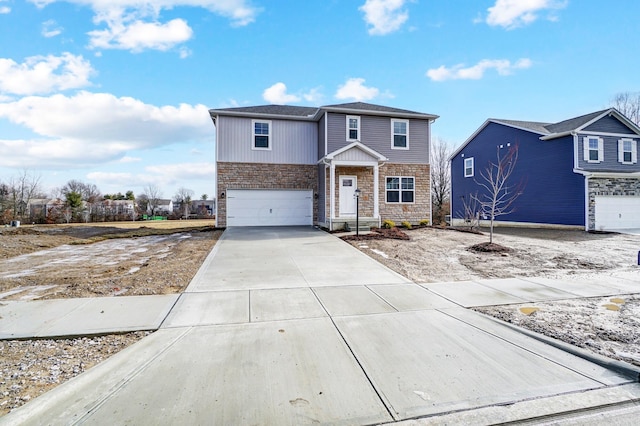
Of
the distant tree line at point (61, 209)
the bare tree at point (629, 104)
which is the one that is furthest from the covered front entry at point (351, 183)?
the bare tree at point (629, 104)

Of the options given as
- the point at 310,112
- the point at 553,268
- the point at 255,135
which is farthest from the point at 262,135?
the point at 553,268

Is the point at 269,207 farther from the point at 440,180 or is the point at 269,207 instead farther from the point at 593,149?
the point at 440,180

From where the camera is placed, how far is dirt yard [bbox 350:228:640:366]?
3.73 meters

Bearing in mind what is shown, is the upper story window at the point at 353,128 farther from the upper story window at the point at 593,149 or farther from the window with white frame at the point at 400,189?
the upper story window at the point at 593,149

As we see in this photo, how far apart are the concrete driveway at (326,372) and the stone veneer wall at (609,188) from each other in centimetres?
1493

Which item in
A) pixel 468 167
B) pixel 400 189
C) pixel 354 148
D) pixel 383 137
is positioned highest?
pixel 383 137

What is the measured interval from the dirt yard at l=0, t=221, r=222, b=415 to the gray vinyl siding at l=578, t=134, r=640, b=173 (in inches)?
720

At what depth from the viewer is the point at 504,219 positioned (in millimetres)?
19453

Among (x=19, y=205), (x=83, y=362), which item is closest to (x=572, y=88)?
(x=83, y=362)

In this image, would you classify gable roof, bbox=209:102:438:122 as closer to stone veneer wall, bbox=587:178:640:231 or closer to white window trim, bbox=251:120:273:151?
white window trim, bbox=251:120:273:151

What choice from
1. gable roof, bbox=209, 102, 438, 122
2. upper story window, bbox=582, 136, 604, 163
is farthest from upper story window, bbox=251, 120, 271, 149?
upper story window, bbox=582, 136, 604, 163

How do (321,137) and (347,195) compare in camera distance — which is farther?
(321,137)

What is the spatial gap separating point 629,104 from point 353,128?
30.9 m

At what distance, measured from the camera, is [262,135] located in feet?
51.0
